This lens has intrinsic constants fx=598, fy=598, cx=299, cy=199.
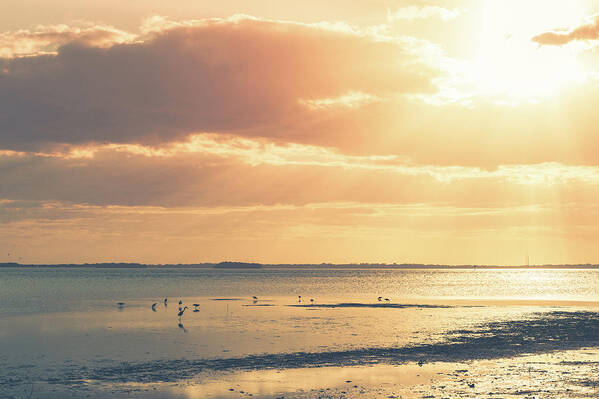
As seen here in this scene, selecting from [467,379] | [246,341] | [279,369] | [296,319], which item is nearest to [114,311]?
[296,319]

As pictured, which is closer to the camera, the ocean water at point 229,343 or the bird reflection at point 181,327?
the ocean water at point 229,343

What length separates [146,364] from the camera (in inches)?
1497

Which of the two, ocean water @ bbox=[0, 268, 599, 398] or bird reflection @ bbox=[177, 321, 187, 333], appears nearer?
ocean water @ bbox=[0, 268, 599, 398]

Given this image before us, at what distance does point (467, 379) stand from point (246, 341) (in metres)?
21.7

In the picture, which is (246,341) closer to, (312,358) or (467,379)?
(312,358)

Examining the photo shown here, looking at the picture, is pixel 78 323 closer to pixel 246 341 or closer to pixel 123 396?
pixel 246 341

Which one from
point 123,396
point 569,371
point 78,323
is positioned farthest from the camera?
point 78,323

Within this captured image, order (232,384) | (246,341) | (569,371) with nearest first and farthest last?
(232,384)
(569,371)
(246,341)

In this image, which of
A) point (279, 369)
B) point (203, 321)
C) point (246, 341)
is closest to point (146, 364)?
point (279, 369)

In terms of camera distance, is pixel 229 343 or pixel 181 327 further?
pixel 181 327

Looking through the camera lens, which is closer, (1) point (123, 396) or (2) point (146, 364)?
(1) point (123, 396)

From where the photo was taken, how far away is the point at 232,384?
1242 inches

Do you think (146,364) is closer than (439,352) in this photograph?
Yes

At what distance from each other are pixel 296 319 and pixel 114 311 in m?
28.7
